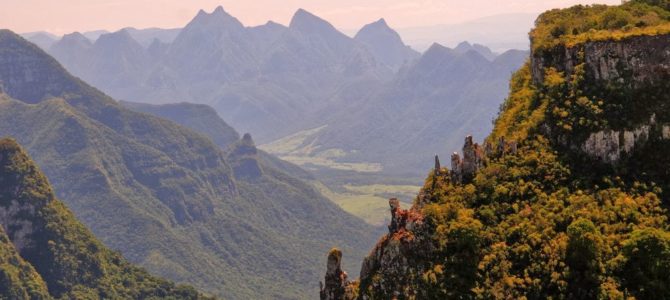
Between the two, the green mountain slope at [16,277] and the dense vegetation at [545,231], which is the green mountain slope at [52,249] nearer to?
the green mountain slope at [16,277]

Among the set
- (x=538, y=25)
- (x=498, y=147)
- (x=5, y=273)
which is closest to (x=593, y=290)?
(x=498, y=147)

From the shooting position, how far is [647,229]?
52.2 meters

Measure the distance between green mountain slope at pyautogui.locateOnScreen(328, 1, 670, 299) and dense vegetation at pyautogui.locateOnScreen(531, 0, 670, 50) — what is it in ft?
2.20

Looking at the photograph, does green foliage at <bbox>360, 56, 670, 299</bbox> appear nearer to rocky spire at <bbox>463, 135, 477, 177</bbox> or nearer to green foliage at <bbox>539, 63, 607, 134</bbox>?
green foliage at <bbox>539, 63, 607, 134</bbox>

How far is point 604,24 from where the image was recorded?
72.1 metres

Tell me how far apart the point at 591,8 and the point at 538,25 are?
221 inches

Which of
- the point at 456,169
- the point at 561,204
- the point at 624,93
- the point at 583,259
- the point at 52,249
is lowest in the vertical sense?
the point at 52,249

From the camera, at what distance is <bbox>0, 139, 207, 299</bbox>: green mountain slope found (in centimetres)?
14812

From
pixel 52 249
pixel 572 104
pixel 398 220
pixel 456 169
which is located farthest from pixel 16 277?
pixel 572 104

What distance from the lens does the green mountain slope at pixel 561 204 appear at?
5216 cm

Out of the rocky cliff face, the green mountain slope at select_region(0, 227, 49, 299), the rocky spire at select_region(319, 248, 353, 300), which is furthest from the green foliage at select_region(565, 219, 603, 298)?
the green mountain slope at select_region(0, 227, 49, 299)

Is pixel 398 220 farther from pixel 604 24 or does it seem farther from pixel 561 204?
pixel 604 24

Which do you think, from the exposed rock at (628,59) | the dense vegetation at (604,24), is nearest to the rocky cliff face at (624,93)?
the exposed rock at (628,59)

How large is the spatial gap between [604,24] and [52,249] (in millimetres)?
114000
